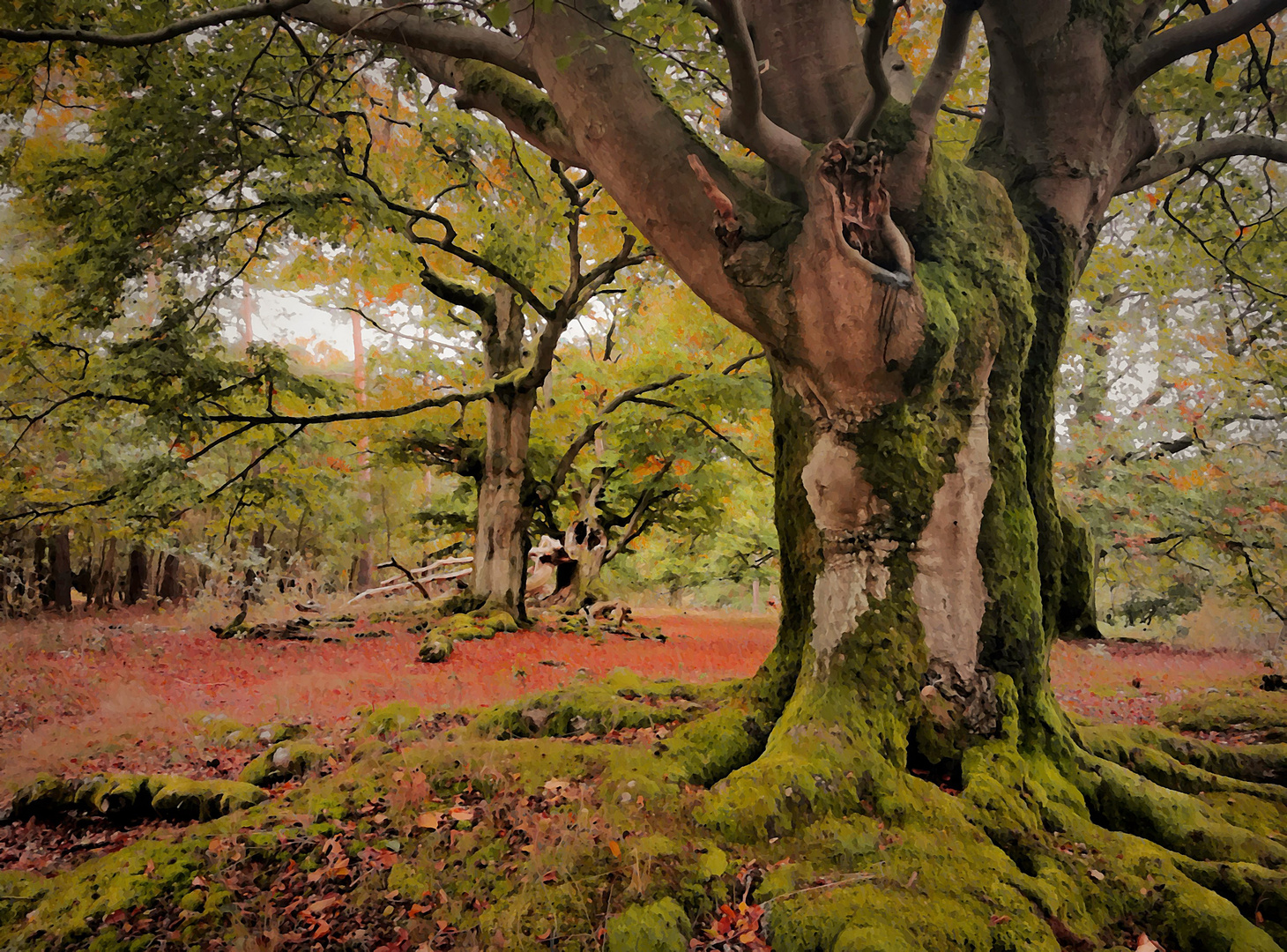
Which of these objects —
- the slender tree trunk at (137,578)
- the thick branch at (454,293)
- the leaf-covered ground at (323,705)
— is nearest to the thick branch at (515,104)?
the leaf-covered ground at (323,705)

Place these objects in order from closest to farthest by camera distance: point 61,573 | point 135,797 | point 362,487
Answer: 1. point 135,797
2. point 61,573
3. point 362,487

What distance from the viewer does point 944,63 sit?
3285mm

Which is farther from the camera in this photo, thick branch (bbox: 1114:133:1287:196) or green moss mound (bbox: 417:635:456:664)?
green moss mound (bbox: 417:635:456:664)

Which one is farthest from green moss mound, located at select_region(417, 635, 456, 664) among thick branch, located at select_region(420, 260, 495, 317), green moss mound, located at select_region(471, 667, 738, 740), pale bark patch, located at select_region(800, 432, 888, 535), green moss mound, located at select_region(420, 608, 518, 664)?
pale bark patch, located at select_region(800, 432, 888, 535)

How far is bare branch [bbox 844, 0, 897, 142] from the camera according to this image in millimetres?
2561

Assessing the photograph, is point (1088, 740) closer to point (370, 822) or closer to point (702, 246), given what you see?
point (702, 246)

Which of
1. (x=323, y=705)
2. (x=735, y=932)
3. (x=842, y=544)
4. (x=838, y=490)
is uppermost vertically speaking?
(x=838, y=490)

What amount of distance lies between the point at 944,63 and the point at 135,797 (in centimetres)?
577

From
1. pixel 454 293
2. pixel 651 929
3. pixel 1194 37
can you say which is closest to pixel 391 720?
pixel 651 929

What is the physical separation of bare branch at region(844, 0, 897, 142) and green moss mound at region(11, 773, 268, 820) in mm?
4608

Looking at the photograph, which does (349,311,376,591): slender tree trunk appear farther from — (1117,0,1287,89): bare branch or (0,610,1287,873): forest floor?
(1117,0,1287,89): bare branch

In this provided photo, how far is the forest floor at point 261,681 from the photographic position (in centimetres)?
421

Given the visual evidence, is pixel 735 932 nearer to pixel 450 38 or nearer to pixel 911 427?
pixel 911 427

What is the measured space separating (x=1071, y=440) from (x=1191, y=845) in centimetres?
A: 1362
